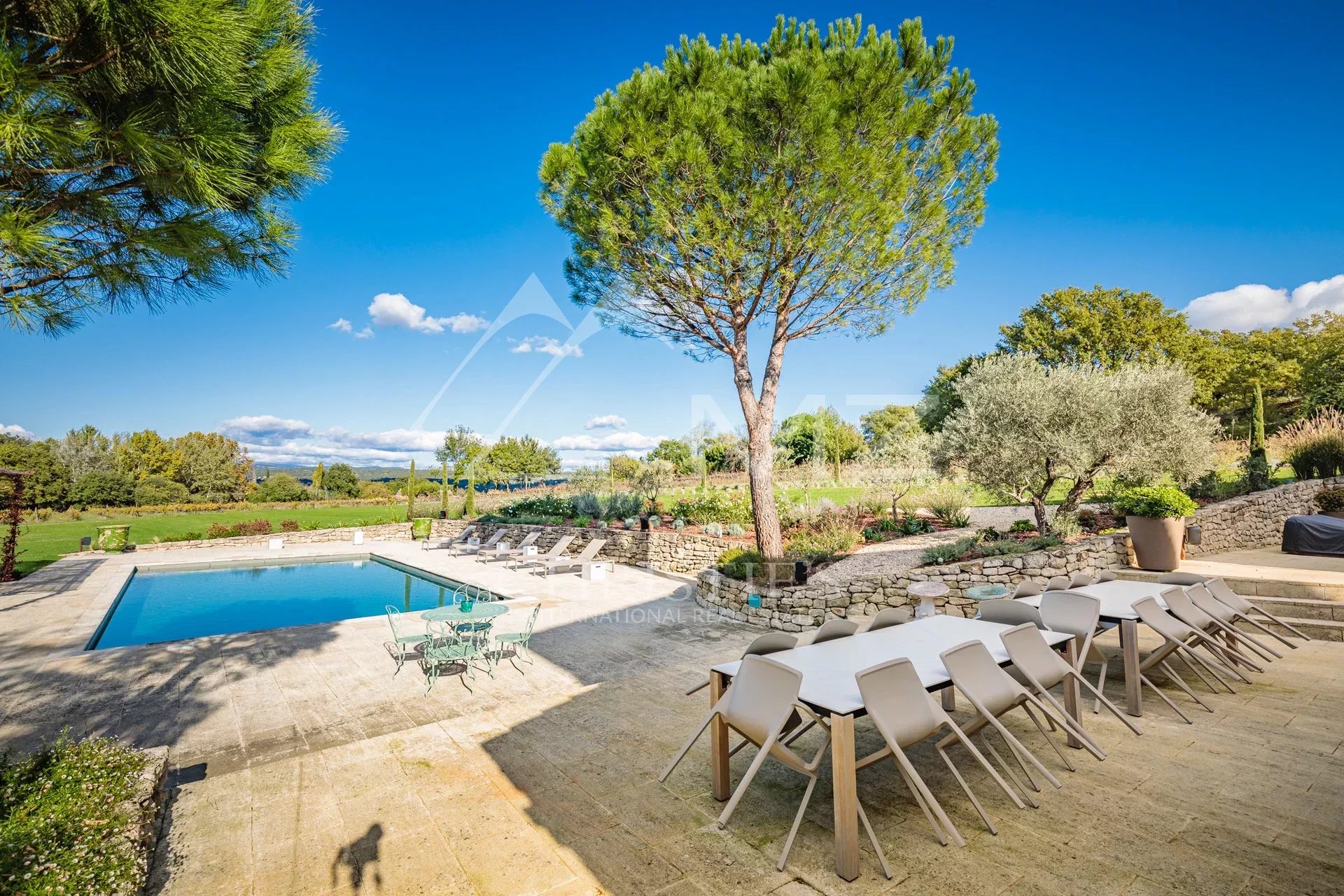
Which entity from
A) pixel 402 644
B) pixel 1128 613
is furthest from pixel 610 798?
pixel 402 644

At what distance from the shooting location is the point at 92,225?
2.57 meters

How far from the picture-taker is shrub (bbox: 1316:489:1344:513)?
9.67 m

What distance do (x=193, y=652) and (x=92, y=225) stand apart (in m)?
5.93

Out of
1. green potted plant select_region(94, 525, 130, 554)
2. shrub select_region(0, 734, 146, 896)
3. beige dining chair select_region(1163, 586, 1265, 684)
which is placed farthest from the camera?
green potted plant select_region(94, 525, 130, 554)

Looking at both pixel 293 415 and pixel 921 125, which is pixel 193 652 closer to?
pixel 921 125

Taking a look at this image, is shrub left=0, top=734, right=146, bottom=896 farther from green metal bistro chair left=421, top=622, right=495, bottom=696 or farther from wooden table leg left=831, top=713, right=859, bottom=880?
wooden table leg left=831, top=713, right=859, bottom=880

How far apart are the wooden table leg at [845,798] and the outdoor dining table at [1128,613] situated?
8.93 ft

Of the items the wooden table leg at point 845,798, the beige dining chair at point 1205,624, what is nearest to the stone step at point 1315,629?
the beige dining chair at point 1205,624

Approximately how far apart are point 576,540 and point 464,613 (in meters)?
8.40

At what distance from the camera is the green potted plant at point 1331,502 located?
31.6 ft

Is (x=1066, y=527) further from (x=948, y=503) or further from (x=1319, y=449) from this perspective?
(x=1319, y=449)

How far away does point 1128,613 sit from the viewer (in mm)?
3947

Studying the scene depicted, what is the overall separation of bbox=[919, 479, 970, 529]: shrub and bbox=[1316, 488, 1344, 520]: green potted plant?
561 cm

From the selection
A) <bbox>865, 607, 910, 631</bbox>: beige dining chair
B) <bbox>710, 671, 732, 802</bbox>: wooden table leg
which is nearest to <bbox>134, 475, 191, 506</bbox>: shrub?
<bbox>710, 671, 732, 802</bbox>: wooden table leg
